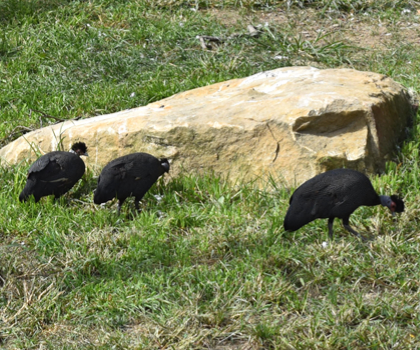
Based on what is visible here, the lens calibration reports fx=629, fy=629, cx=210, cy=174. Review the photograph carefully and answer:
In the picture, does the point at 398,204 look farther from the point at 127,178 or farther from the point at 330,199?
the point at 127,178

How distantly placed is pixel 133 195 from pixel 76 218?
485 millimetres

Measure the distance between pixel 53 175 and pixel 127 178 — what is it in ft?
2.22

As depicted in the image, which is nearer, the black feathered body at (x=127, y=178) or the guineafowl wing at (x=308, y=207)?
the guineafowl wing at (x=308, y=207)

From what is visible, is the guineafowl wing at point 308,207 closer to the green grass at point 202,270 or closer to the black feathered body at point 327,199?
the black feathered body at point 327,199

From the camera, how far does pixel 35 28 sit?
30.2ft

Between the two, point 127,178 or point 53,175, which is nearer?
point 127,178

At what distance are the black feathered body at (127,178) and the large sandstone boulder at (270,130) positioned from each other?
1.54 ft

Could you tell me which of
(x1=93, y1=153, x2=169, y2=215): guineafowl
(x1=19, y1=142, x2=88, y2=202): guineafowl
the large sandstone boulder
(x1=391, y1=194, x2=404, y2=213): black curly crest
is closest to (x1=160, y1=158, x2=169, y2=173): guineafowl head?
(x1=93, y1=153, x2=169, y2=215): guineafowl

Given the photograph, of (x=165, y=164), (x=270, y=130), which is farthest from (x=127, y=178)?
(x=270, y=130)

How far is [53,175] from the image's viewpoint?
17.1ft

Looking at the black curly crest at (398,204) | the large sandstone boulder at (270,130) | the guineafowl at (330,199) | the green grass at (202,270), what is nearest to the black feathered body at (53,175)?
the green grass at (202,270)

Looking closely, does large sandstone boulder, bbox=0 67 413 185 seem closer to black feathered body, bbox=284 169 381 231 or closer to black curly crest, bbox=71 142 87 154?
black curly crest, bbox=71 142 87 154

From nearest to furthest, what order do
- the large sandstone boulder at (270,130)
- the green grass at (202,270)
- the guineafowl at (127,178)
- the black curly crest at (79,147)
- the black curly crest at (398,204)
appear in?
the green grass at (202,270)
the black curly crest at (398,204)
the guineafowl at (127,178)
the large sandstone boulder at (270,130)
the black curly crest at (79,147)

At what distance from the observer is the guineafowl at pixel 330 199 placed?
4.23 metres
